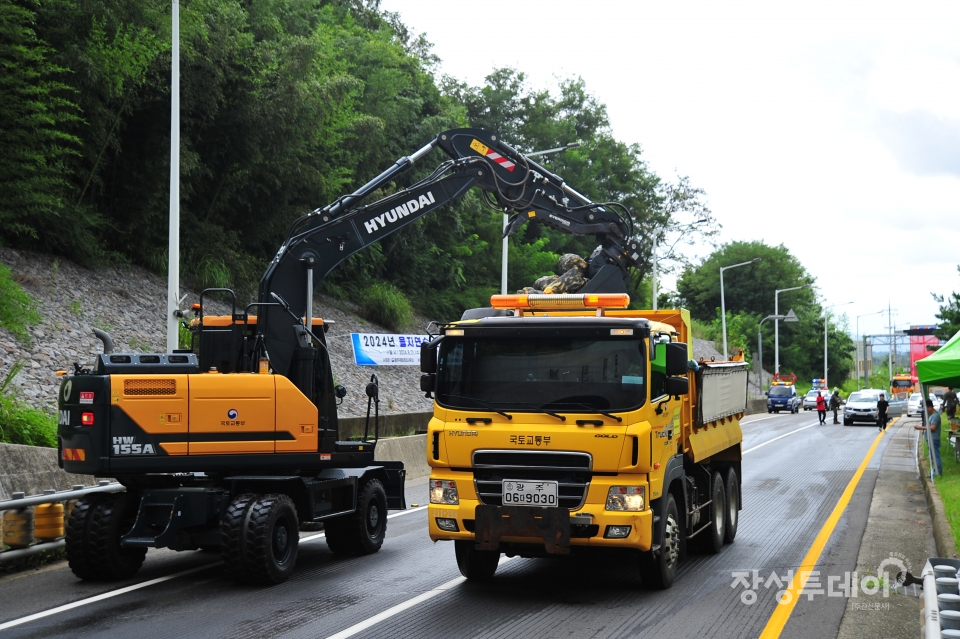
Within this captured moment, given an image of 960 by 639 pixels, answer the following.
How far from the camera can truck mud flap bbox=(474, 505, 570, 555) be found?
29.4 feet

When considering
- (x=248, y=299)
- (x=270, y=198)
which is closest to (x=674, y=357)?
(x=248, y=299)

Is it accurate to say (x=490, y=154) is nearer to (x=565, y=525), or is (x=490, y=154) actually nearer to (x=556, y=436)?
(x=556, y=436)

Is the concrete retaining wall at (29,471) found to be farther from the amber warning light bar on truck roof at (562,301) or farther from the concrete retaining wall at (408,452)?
the concrete retaining wall at (408,452)

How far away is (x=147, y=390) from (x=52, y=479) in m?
3.68

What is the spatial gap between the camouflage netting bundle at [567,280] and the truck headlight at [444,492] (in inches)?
161

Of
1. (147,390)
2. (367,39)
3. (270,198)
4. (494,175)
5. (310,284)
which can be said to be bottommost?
(147,390)

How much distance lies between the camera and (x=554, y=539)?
8.98 m

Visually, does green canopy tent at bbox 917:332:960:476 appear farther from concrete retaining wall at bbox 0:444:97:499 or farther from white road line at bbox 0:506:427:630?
concrete retaining wall at bbox 0:444:97:499

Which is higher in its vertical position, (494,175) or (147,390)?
(494,175)

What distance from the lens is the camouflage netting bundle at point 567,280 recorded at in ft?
43.3

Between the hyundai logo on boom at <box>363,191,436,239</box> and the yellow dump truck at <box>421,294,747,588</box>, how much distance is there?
3.74 metres

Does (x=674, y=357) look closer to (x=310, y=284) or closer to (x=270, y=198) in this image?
(x=310, y=284)

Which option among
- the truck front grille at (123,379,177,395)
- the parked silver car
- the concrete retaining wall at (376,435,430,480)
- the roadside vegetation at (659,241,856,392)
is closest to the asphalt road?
the truck front grille at (123,379,177,395)

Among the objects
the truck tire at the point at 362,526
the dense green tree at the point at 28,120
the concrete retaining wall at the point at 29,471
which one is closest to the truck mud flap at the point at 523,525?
the truck tire at the point at 362,526
